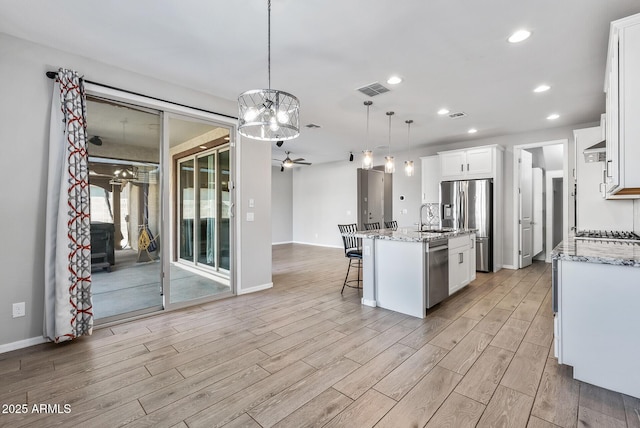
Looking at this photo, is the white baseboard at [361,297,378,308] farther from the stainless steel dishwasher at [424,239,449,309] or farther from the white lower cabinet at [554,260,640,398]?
the white lower cabinet at [554,260,640,398]

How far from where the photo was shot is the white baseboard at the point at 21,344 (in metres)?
2.46

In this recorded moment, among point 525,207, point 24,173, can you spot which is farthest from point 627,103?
point 24,173

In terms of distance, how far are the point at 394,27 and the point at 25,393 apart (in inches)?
148

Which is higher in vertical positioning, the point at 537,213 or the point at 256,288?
the point at 537,213

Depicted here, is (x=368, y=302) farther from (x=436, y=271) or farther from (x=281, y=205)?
(x=281, y=205)

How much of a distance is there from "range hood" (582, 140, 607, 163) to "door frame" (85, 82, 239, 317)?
3951 mm

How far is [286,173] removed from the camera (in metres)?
10.2

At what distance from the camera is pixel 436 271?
131 inches

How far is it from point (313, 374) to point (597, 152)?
3.29 metres

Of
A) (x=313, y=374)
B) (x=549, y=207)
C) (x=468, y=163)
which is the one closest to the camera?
(x=313, y=374)

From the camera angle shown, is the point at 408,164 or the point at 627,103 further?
the point at 408,164

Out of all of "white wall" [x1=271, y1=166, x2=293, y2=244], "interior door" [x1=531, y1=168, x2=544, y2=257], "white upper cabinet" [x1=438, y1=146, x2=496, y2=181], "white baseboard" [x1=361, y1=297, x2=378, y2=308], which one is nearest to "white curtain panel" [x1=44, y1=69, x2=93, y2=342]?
"white baseboard" [x1=361, y1=297, x2=378, y2=308]

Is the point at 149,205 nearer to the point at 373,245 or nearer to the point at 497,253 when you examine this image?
the point at 373,245

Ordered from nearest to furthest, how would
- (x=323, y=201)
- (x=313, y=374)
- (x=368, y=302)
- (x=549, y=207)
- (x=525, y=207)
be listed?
(x=313, y=374), (x=368, y=302), (x=525, y=207), (x=549, y=207), (x=323, y=201)
